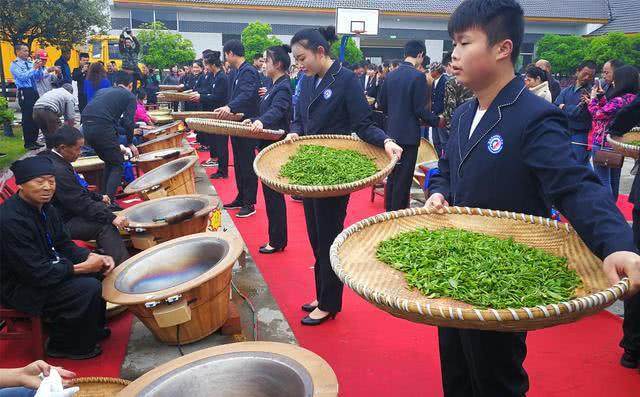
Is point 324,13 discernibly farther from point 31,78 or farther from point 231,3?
point 31,78

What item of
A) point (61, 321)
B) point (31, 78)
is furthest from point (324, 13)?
point (61, 321)

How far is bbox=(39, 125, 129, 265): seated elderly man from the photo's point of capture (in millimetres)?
3801

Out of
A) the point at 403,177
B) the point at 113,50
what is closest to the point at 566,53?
the point at 113,50

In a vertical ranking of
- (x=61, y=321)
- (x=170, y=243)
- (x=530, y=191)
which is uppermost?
(x=530, y=191)

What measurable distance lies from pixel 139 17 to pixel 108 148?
22.2 metres

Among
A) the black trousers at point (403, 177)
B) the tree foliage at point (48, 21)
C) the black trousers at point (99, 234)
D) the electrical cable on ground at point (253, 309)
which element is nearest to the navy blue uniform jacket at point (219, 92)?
the black trousers at point (403, 177)

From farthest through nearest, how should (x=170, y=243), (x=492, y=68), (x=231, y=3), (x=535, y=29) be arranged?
(x=535, y=29) < (x=231, y=3) < (x=170, y=243) < (x=492, y=68)

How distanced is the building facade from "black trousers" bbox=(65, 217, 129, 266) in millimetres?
22376

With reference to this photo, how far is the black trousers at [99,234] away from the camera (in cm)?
382

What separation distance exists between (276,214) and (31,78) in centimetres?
729

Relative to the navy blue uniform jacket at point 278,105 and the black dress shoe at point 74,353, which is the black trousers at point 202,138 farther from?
the black dress shoe at point 74,353

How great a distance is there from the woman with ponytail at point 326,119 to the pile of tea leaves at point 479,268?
3.53ft

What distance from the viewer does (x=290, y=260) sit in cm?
438

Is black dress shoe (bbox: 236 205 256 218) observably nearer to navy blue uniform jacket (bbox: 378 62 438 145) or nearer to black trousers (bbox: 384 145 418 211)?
black trousers (bbox: 384 145 418 211)
